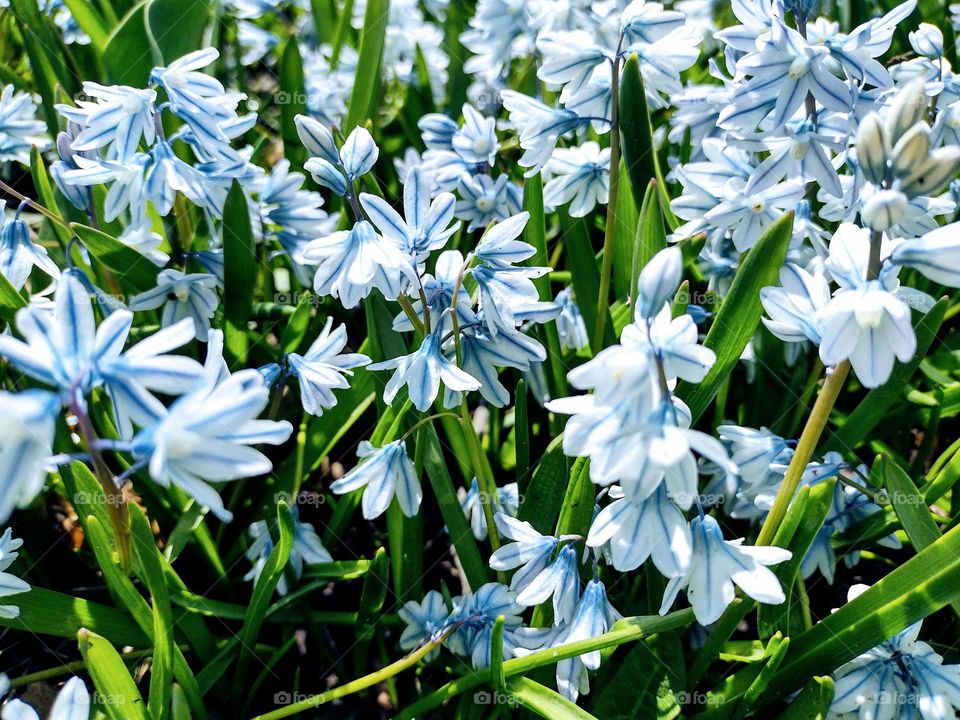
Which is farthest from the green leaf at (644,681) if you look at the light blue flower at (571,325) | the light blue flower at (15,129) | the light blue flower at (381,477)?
the light blue flower at (15,129)

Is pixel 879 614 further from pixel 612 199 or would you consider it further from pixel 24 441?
pixel 24 441

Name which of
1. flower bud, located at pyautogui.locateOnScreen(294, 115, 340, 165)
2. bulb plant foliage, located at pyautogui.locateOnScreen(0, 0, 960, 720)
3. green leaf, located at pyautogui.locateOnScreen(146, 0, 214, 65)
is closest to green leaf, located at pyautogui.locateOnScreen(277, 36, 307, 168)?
bulb plant foliage, located at pyautogui.locateOnScreen(0, 0, 960, 720)

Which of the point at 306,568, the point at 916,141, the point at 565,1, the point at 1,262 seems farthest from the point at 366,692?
the point at 565,1

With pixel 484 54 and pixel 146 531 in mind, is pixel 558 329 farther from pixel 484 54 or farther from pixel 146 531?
pixel 484 54

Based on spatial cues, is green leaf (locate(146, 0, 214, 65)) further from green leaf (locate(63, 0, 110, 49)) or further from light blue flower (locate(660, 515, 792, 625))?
light blue flower (locate(660, 515, 792, 625))

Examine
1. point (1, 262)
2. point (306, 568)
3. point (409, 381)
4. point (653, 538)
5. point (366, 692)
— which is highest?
point (1, 262)

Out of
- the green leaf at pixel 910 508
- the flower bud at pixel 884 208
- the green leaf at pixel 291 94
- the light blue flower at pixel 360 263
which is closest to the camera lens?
the flower bud at pixel 884 208

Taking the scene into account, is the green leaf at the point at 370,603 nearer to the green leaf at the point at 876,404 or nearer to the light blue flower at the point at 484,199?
the light blue flower at the point at 484,199
